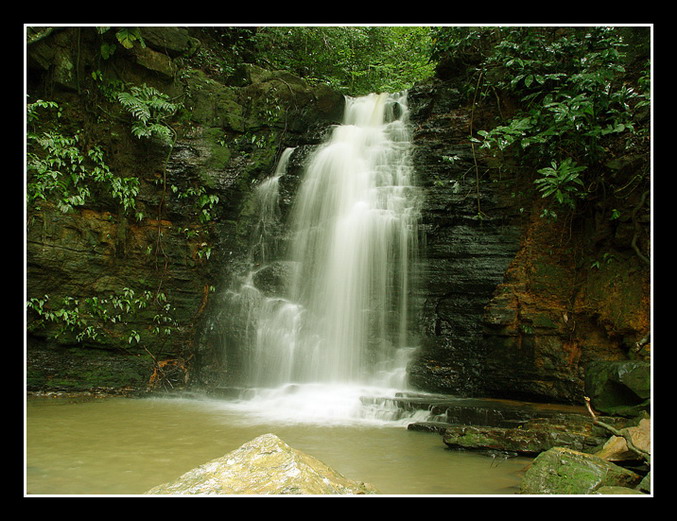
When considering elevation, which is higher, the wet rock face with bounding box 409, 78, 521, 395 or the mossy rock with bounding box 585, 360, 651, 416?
the wet rock face with bounding box 409, 78, 521, 395

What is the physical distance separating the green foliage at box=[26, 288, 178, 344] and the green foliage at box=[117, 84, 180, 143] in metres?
2.86

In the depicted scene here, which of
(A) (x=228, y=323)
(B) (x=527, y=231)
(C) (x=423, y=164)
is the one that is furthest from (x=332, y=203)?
(B) (x=527, y=231)

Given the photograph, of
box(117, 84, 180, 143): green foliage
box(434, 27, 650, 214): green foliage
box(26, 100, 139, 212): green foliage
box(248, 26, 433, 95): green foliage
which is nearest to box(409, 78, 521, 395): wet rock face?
box(434, 27, 650, 214): green foliage

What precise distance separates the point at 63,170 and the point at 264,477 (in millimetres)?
7056

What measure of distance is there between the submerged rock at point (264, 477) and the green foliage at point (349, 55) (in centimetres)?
1163

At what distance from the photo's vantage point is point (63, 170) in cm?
787

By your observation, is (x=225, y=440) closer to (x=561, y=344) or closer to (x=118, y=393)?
(x=118, y=393)

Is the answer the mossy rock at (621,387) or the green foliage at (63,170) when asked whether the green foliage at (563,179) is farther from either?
the green foliage at (63,170)

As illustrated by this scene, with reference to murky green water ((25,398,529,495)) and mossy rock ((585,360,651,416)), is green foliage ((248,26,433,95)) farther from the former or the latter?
murky green water ((25,398,529,495))

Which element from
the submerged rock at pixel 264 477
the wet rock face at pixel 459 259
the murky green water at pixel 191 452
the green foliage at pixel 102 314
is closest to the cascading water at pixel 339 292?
the wet rock face at pixel 459 259

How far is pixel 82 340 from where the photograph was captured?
307 inches

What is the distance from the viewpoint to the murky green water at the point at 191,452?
144 inches

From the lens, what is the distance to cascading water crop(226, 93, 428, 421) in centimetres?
729

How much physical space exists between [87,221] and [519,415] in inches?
280
